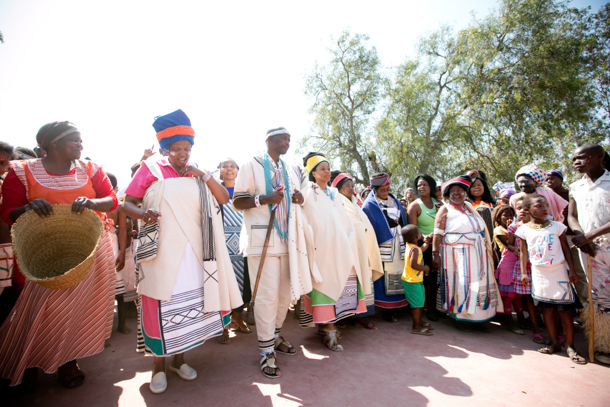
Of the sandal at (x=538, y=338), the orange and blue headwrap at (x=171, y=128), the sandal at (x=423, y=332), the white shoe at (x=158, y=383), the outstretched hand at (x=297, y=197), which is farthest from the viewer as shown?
the sandal at (x=423, y=332)

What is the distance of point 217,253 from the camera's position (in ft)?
9.77

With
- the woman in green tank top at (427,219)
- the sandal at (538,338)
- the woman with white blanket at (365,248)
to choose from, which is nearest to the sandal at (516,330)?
the sandal at (538,338)

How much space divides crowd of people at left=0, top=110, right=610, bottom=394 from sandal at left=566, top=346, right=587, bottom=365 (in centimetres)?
1

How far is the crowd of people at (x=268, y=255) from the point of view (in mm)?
2758

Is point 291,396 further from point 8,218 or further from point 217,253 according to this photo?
point 8,218

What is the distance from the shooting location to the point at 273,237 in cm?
336

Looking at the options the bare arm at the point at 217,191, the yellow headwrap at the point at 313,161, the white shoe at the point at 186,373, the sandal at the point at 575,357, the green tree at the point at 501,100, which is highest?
the green tree at the point at 501,100

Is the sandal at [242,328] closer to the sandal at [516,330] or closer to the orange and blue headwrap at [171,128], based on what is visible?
the orange and blue headwrap at [171,128]

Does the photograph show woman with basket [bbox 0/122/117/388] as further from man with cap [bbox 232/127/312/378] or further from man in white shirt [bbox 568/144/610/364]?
man in white shirt [bbox 568/144/610/364]

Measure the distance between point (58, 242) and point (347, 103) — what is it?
20.7 meters

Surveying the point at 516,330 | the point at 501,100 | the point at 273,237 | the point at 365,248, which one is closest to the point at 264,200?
the point at 273,237

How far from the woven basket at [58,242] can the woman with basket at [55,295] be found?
3 cm

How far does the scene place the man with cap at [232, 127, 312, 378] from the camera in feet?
10.7

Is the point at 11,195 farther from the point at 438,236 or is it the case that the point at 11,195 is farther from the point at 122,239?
the point at 438,236
